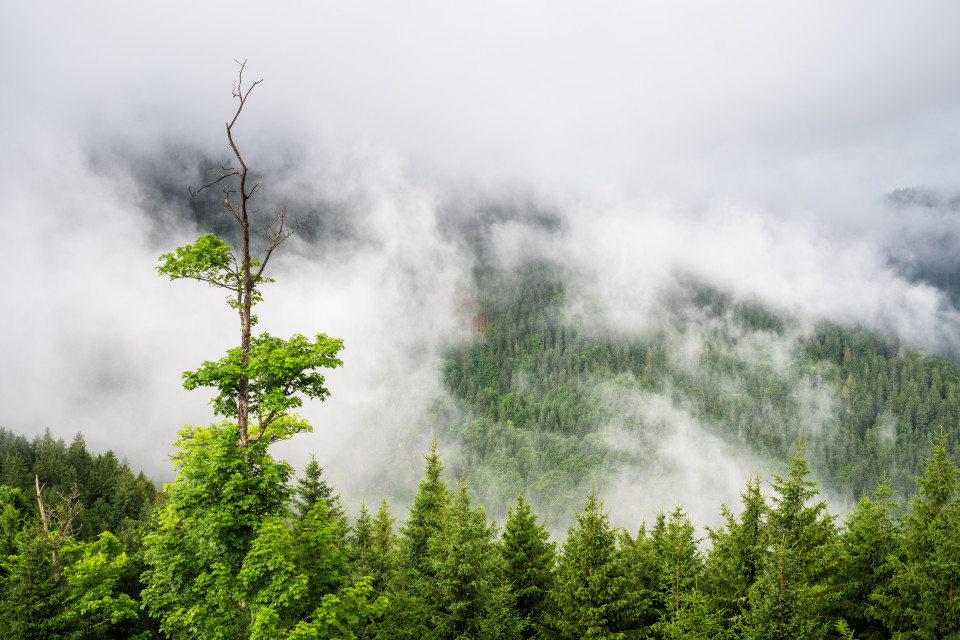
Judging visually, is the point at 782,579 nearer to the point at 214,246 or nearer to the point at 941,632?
the point at 941,632

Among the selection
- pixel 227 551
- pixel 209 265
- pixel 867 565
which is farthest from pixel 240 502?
pixel 867 565

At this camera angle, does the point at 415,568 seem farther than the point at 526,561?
Yes

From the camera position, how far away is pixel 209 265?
15.7 meters

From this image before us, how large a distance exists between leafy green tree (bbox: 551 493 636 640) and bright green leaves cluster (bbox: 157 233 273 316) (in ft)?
52.5

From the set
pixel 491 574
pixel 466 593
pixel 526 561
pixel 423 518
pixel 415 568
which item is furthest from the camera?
pixel 423 518

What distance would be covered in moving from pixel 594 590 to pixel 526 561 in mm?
6980

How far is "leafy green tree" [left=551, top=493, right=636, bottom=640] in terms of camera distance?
839 inches

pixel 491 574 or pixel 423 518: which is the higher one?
pixel 423 518

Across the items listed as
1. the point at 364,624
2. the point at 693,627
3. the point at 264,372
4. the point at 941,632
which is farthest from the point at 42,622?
the point at 941,632

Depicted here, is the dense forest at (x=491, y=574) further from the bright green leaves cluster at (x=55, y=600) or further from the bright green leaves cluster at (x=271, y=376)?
the bright green leaves cluster at (x=271, y=376)

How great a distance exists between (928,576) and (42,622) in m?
36.0

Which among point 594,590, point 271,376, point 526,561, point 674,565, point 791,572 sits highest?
point 271,376

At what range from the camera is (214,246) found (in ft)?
51.5

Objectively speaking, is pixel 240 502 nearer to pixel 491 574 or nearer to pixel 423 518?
pixel 491 574
